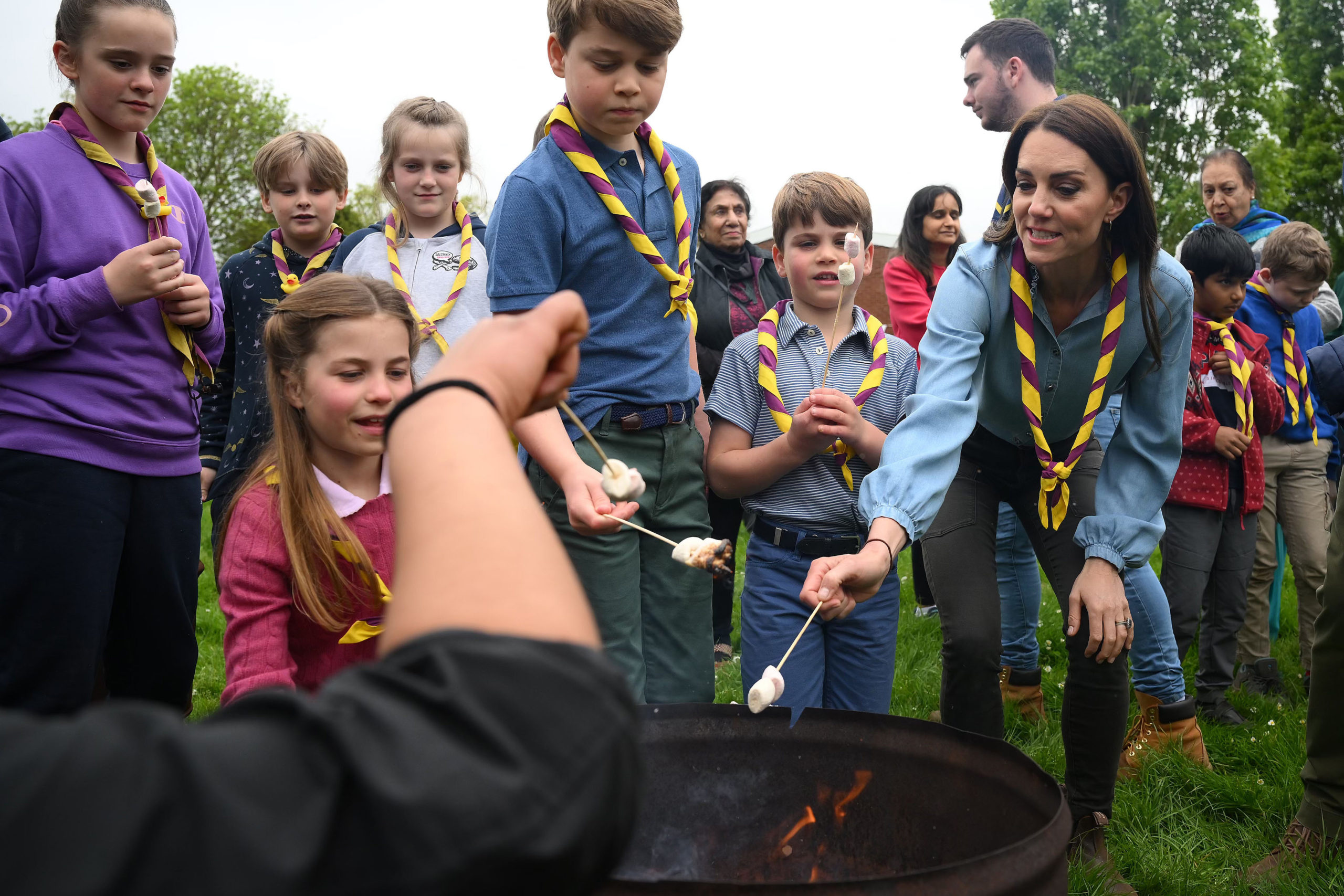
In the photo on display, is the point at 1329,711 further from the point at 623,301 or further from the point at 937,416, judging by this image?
the point at 623,301

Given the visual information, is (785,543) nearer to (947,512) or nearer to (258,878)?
(947,512)

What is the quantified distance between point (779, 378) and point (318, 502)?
152cm

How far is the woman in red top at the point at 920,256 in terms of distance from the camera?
5055 mm

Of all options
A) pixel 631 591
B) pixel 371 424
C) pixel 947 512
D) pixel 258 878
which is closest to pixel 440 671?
pixel 258 878

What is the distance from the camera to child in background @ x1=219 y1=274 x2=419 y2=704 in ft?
7.08

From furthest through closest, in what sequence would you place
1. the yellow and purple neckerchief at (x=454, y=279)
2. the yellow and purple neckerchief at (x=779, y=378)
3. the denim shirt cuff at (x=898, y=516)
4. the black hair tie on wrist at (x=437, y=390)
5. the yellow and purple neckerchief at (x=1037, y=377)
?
1. the yellow and purple neckerchief at (x=454, y=279)
2. the yellow and purple neckerchief at (x=779, y=378)
3. the yellow and purple neckerchief at (x=1037, y=377)
4. the denim shirt cuff at (x=898, y=516)
5. the black hair tie on wrist at (x=437, y=390)

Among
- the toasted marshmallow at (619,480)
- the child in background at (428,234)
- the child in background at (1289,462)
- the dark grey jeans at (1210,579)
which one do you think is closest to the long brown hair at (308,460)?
the toasted marshmallow at (619,480)

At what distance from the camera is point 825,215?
333 cm

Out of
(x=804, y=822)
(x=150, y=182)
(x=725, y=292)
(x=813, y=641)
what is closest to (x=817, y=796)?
(x=804, y=822)

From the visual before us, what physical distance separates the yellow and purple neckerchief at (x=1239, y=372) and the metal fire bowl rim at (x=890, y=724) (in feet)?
9.70

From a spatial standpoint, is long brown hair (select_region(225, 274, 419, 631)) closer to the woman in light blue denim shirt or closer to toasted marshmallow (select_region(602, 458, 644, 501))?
toasted marshmallow (select_region(602, 458, 644, 501))

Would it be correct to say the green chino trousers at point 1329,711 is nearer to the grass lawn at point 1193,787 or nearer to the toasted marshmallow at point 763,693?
the grass lawn at point 1193,787

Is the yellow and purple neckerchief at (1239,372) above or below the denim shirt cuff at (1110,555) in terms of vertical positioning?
above

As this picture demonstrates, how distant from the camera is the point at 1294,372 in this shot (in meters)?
4.85
